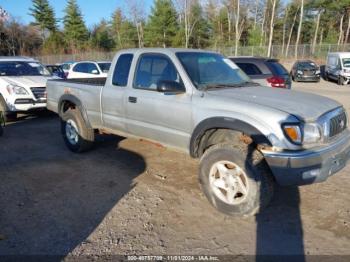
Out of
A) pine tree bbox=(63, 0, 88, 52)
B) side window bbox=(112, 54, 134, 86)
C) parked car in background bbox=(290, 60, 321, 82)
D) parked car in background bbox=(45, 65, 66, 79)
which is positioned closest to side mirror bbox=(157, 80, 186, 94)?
side window bbox=(112, 54, 134, 86)

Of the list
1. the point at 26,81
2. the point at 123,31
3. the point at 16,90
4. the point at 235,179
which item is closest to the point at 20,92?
the point at 16,90

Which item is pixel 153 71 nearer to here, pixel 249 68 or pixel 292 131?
pixel 292 131

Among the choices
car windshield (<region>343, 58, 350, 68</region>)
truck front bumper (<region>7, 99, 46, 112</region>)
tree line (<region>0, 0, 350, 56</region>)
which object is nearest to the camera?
truck front bumper (<region>7, 99, 46, 112</region>)

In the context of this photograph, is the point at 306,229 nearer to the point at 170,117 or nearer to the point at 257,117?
the point at 257,117

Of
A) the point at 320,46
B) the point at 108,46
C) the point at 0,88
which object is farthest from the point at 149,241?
the point at 108,46

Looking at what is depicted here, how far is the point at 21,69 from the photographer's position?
34.1 ft

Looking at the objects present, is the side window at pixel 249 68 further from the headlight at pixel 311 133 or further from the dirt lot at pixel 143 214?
the headlight at pixel 311 133

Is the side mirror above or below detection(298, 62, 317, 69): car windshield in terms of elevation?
above

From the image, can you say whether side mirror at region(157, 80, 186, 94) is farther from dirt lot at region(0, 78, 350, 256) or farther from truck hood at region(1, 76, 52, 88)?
truck hood at region(1, 76, 52, 88)

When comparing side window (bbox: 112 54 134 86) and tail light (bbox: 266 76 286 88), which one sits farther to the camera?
tail light (bbox: 266 76 286 88)

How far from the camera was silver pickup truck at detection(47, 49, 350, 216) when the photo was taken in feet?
11.3

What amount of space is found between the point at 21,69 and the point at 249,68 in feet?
23.4

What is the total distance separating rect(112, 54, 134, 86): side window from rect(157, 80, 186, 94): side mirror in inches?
40.3

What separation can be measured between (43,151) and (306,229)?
5.10 m
